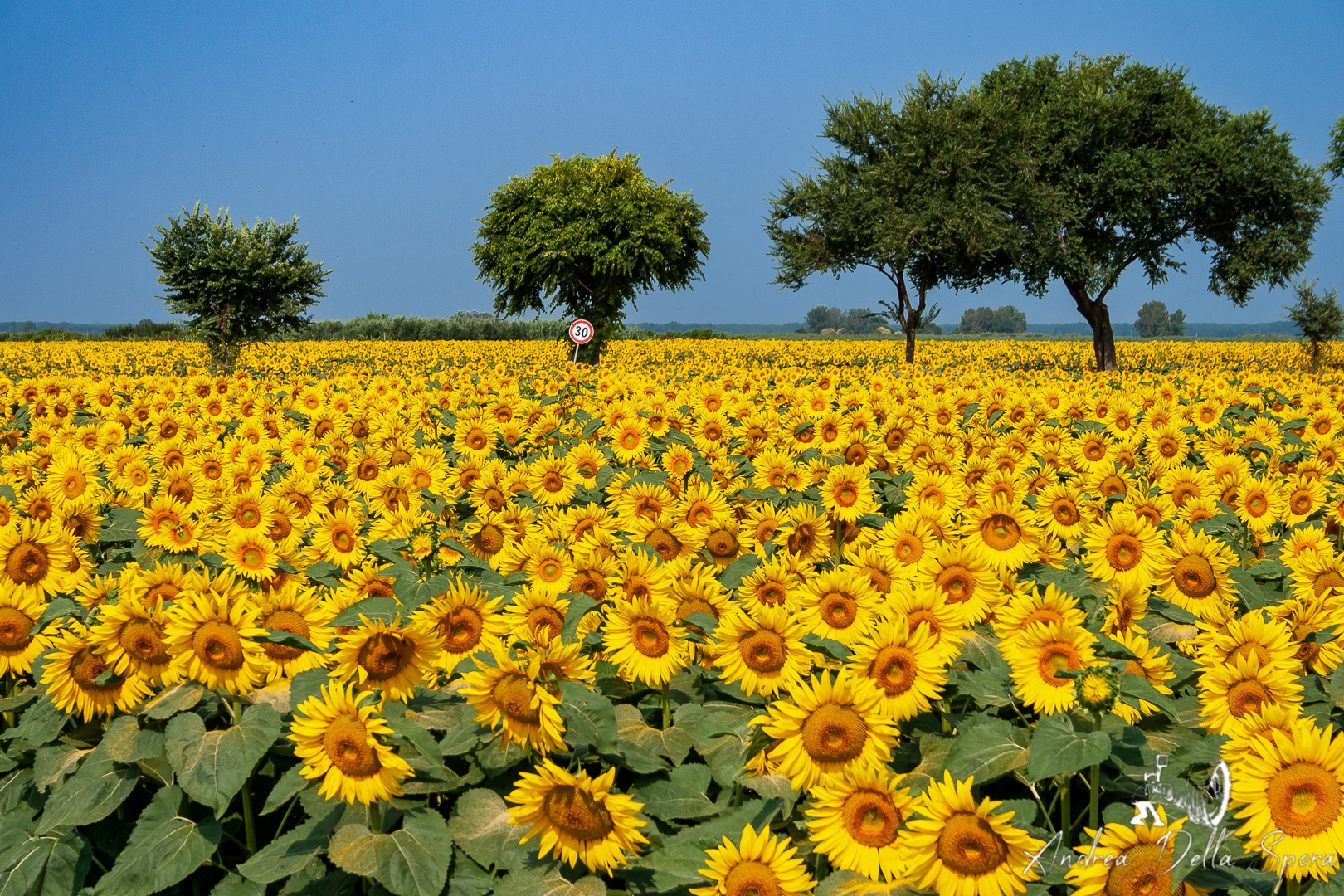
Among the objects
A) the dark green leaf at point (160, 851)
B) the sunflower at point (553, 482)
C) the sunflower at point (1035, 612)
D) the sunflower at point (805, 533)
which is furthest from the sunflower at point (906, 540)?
the dark green leaf at point (160, 851)

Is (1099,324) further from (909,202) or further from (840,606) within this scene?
(840,606)

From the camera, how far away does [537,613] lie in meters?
2.61

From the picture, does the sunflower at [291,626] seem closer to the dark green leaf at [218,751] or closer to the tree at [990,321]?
the dark green leaf at [218,751]

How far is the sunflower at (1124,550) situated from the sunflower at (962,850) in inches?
73.6

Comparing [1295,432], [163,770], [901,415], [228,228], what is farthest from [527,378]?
[228,228]

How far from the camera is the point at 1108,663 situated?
211cm

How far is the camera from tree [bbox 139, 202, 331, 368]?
95.8 feet

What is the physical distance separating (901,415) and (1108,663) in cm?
490

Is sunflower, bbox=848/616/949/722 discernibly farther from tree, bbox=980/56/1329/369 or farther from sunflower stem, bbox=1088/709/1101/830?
tree, bbox=980/56/1329/369

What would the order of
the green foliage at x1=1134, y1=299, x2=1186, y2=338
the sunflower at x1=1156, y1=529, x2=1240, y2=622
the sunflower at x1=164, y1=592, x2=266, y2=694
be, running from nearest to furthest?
the sunflower at x1=164, y1=592, x2=266, y2=694, the sunflower at x1=1156, y1=529, x2=1240, y2=622, the green foliage at x1=1134, y1=299, x2=1186, y2=338

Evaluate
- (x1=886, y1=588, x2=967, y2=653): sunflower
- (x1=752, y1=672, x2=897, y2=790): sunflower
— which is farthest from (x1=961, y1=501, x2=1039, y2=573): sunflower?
(x1=752, y1=672, x2=897, y2=790): sunflower

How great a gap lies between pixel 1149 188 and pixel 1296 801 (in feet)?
122

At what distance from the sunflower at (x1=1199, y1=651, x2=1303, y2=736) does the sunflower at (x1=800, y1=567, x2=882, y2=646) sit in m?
0.90

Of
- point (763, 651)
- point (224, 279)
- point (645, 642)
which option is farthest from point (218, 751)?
point (224, 279)
